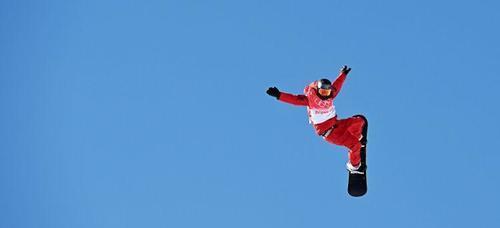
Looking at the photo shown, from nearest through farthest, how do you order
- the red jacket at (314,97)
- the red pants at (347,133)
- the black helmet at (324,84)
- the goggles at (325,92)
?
the black helmet at (324,84) → the goggles at (325,92) → the red jacket at (314,97) → the red pants at (347,133)

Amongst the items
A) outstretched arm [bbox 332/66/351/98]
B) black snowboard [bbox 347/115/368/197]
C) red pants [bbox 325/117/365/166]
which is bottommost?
black snowboard [bbox 347/115/368/197]

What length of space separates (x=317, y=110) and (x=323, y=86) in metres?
0.88

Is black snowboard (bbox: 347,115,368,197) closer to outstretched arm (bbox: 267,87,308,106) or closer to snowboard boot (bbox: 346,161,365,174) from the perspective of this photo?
snowboard boot (bbox: 346,161,365,174)

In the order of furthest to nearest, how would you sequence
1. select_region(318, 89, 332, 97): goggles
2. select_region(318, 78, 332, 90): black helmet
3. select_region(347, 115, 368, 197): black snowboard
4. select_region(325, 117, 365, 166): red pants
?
select_region(347, 115, 368, 197): black snowboard
select_region(325, 117, 365, 166): red pants
select_region(318, 89, 332, 97): goggles
select_region(318, 78, 332, 90): black helmet

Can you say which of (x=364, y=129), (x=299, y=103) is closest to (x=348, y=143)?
(x=364, y=129)

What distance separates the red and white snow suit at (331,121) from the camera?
19016mm

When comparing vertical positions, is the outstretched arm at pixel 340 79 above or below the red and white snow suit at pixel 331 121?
above

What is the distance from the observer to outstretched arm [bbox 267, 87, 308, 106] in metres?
18.8

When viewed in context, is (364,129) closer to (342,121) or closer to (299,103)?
(342,121)

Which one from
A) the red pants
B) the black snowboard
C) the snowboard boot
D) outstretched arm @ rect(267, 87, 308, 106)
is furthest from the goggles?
the snowboard boot

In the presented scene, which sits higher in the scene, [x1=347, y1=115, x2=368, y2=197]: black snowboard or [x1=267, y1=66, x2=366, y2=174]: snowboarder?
[x1=267, y1=66, x2=366, y2=174]: snowboarder

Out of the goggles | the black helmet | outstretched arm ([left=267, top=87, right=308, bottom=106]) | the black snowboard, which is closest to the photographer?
the black helmet

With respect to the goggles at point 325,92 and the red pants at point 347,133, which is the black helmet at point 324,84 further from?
the red pants at point 347,133

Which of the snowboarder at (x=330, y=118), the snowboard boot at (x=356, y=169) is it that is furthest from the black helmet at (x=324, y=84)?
the snowboard boot at (x=356, y=169)
